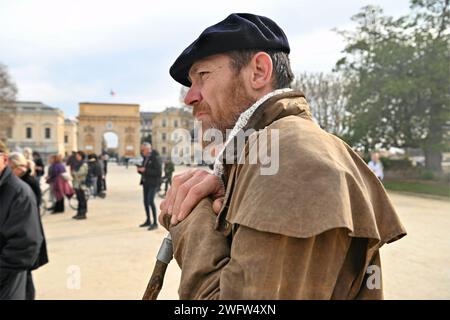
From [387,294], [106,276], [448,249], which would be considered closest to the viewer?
[387,294]

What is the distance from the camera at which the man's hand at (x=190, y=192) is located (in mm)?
1162

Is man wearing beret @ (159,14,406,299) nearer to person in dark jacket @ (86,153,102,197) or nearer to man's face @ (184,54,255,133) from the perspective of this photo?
man's face @ (184,54,255,133)

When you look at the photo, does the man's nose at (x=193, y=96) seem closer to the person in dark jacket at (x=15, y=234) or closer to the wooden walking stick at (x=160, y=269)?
the wooden walking stick at (x=160, y=269)

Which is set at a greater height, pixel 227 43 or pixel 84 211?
pixel 227 43

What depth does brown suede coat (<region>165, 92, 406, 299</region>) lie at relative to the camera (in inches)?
34.3

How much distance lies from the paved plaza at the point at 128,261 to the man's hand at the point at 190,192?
3.73 m

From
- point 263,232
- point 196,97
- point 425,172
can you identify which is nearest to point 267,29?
point 196,97

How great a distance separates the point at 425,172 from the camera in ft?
75.0

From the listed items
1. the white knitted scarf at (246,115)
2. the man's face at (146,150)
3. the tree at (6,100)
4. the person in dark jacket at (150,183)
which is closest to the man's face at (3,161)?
the white knitted scarf at (246,115)

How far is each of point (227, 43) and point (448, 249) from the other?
7076mm

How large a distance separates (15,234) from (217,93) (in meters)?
2.59

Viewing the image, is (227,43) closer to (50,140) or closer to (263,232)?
(263,232)

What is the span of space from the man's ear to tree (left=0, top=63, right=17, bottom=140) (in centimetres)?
4210

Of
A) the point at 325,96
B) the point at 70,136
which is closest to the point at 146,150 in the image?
the point at 325,96
